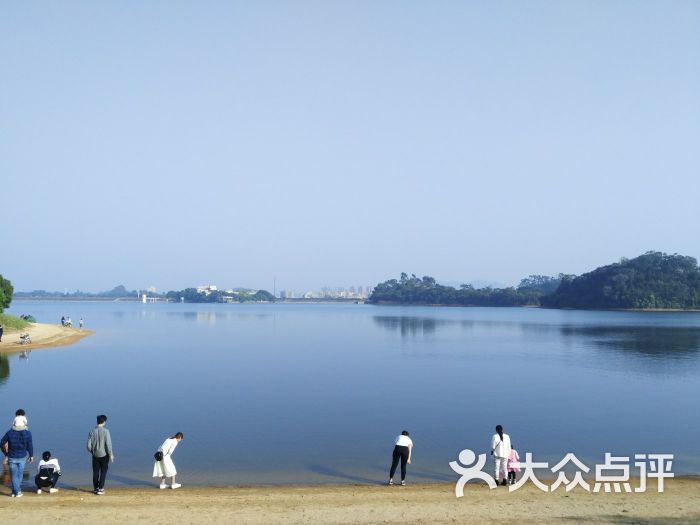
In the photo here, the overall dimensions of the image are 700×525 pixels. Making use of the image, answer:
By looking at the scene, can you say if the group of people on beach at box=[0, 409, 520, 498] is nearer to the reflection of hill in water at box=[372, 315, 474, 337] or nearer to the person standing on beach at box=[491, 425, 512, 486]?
the person standing on beach at box=[491, 425, 512, 486]

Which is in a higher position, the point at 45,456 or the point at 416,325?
the point at 45,456

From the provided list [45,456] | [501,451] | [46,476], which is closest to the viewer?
[45,456]

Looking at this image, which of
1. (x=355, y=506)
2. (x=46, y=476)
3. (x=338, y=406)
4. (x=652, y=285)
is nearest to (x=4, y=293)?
(x=338, y=406)

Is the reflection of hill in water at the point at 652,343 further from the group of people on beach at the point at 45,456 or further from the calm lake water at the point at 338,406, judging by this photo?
the group of people on beach at the point at 45,456

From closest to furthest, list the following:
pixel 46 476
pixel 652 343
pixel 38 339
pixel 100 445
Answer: pixel 100 445
pixel 46 476
pixel 38 339
pixel 652 343

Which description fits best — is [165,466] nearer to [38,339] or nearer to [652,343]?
[38,339]

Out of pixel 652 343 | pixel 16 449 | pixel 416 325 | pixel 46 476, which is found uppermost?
pixel 16 449

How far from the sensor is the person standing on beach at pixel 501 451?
16094mm

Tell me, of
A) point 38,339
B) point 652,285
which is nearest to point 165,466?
point 38,339

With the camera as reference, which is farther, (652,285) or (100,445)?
(652,285)

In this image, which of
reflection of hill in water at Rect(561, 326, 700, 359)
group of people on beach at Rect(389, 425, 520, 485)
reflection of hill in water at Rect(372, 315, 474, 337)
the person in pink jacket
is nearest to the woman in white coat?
group of people on beach at Rect(389, 425, 520, 485)

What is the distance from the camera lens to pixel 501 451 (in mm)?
16141

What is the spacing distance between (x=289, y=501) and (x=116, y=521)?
3.73 meters

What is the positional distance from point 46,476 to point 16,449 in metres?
1.26
